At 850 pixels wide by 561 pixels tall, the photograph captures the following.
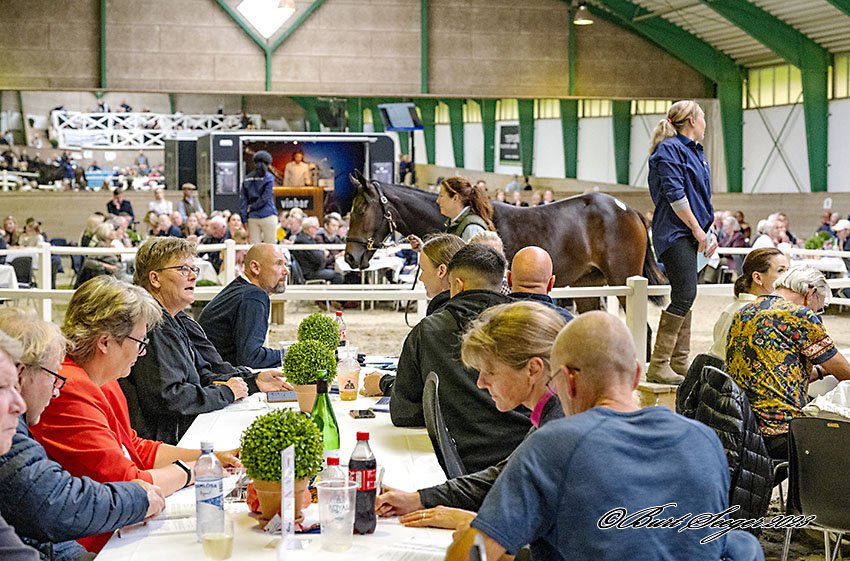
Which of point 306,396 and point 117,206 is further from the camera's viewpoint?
point 117,206

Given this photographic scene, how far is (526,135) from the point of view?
1077 inches

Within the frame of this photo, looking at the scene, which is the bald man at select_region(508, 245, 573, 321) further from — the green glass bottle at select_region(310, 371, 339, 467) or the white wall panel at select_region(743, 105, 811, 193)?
the white wall panel at select_region(743, 105, 811, 193)

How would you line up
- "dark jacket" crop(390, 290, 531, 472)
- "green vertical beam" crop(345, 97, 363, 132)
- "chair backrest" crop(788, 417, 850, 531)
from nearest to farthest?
"dark jacket" crop(390, 290, 531, 472) → "chair backrest" crop(788, 417, 850, 531) → "green vertical beam" crop(345, 97, 363, 132)

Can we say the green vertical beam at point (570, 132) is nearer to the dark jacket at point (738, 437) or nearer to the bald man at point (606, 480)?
the dark jacket at point (738, 437)

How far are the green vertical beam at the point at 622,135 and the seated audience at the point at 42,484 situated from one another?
21995mm

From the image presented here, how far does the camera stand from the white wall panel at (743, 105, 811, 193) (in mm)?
18672

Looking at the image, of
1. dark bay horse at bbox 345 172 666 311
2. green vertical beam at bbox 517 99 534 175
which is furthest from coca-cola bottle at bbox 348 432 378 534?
green vertical beam at bbox 517 99 534 175

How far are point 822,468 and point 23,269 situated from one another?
10056 millimetres

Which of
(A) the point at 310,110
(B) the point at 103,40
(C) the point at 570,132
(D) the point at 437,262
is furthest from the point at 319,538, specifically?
(A) the point at 310,110

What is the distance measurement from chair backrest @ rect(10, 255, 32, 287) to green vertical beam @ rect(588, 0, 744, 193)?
33.6ft

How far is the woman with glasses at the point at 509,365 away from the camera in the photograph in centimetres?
246

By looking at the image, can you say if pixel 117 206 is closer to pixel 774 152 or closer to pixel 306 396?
pixel 774 152

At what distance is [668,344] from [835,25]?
1177 centimetres

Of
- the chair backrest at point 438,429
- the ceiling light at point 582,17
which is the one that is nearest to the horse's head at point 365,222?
the chair backrest at point 438,429
